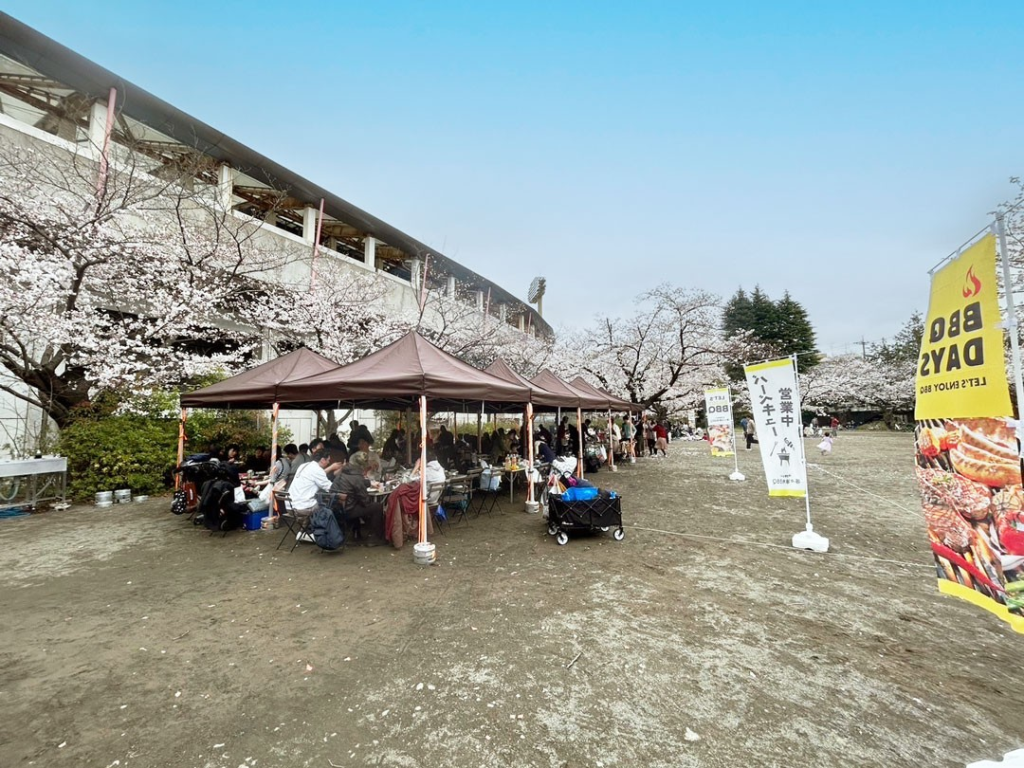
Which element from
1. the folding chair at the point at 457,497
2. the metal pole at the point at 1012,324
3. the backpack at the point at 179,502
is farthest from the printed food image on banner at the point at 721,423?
the backpack at the point at 179,502

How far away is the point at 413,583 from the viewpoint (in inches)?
177

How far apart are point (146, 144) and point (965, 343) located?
1783 cm

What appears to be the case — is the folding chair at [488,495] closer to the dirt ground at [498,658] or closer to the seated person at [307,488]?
the dirt ground at [498,658]

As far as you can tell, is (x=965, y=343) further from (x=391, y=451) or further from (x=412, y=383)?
(x=391, y=451)

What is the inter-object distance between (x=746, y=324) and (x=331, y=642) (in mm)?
51883

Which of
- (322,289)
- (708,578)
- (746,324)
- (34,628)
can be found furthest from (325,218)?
(746,324)

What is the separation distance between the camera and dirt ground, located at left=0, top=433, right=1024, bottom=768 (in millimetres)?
2273

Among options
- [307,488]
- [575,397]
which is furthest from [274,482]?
[575,397]

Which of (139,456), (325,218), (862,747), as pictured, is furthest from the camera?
(325,218)

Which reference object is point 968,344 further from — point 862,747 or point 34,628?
point 34,628

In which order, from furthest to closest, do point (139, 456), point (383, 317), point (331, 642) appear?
point (383, 317)
point (139, 456)
point (331, 642)

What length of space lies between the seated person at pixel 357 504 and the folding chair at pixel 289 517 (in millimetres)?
431

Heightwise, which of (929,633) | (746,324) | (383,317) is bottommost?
(929,633)

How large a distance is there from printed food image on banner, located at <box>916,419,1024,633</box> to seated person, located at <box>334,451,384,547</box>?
5.36m
